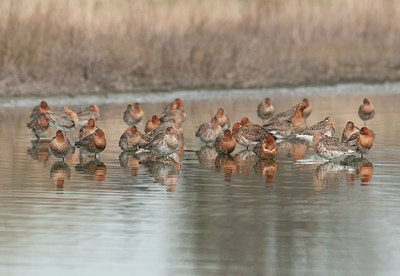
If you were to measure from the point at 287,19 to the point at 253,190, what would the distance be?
23455 millimetres

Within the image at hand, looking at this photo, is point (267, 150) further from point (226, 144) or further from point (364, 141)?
point (364, 141)

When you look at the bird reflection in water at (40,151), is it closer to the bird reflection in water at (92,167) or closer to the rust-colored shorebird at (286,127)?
the bird reflection in water at (92,167)

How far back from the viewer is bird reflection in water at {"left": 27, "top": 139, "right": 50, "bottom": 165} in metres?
16.9

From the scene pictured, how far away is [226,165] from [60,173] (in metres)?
2.71

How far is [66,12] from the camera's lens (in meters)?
29.7

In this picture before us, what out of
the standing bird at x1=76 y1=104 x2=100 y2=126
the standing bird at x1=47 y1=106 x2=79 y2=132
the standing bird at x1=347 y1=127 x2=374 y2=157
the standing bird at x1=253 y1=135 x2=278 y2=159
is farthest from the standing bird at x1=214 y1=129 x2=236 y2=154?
the standing bird at x1=76 y1=104 x2=100 y2=126

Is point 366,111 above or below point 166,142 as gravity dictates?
above

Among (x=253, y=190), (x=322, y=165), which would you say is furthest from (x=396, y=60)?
(x=253, y=190)

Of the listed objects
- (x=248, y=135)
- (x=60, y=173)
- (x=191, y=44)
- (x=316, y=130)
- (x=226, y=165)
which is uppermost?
(x=191, y=44)

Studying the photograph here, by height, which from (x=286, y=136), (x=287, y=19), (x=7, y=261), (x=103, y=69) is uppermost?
(x=287, y=19)

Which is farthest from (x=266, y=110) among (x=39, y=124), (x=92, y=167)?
(x=92, y=167)

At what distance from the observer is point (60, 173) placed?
15.0 m

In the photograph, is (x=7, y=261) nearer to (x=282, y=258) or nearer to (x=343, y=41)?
(x=282, y=258)

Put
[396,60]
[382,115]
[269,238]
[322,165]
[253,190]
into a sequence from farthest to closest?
[396,60] < [382,115] < [322,165] < [253,190] < [269,238]
